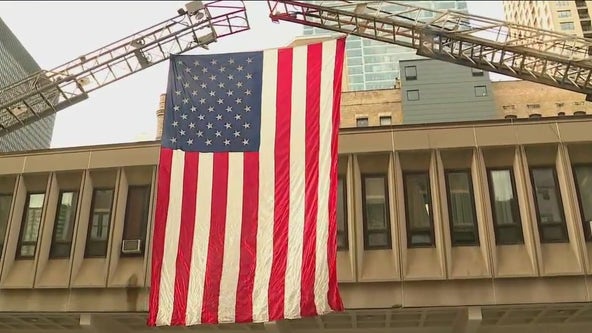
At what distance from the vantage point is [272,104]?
1547 centimetres

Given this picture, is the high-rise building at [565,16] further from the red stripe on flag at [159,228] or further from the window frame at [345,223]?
the red stripe on flag at [159,228]

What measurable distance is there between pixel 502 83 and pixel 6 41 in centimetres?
4308

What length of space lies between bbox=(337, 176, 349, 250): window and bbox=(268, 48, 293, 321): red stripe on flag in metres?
3.67

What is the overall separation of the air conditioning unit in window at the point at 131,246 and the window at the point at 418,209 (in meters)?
7.76

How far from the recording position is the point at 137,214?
18781 millimetres

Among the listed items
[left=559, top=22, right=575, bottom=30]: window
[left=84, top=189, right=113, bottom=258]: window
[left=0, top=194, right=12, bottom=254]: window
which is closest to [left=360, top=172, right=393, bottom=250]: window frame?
[left=84, top=189, right=113, bottom=258]: window

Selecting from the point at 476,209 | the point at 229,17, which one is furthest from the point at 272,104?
the point at 229,17

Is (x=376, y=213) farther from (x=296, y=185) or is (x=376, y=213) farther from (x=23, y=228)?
(x=23, y=228)

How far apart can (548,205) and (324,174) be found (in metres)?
7.04

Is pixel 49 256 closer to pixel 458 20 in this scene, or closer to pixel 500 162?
pixel 500 162

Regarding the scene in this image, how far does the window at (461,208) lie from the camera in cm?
1709

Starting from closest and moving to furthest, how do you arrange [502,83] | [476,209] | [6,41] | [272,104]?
1. [272,104]
2. [476,209]
3. [6,41]
4. [502,83]

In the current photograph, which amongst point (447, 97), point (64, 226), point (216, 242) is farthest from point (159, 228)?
point (447, 97)

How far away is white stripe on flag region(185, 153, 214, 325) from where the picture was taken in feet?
46.0
